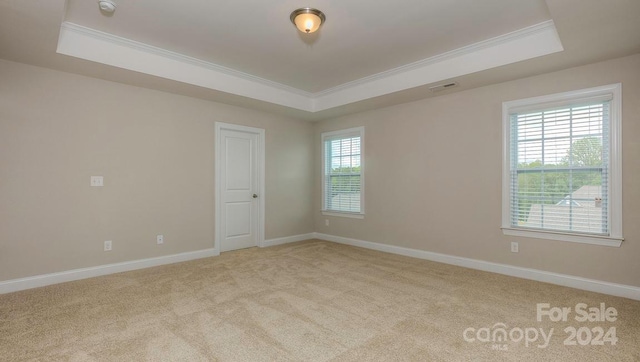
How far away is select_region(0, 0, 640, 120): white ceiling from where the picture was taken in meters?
2.76

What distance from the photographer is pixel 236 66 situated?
432 centimetres

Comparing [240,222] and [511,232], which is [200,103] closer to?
[240,222]

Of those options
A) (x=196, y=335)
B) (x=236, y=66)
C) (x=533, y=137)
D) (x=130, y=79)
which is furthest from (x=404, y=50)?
(x=196, y=335)

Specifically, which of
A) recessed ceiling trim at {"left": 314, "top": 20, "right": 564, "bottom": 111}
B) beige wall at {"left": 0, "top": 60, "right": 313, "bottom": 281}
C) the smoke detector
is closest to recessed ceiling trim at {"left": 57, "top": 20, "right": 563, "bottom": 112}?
recessed ceiling trim at {"left": 314, "top": 20, "right": 564, "bottom": 111}

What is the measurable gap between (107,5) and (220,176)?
279 centimetres

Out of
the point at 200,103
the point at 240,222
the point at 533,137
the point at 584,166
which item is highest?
the point at 200,103

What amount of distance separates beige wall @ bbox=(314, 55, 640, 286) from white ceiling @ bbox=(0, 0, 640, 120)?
27 centimetres

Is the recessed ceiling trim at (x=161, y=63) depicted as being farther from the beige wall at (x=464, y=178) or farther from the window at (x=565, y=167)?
the window at (x=565, y=167)

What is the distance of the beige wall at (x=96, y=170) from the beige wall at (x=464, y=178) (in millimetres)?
2662

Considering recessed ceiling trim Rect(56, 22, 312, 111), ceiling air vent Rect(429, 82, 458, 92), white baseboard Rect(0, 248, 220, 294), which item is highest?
recessed ceiling trim Rect(56, 22, 312, 111)

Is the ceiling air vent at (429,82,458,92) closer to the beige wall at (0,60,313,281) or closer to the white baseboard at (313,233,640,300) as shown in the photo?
the white baseboard at (313,233,640,300)

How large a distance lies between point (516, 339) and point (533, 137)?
2.54m

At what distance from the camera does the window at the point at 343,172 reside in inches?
226

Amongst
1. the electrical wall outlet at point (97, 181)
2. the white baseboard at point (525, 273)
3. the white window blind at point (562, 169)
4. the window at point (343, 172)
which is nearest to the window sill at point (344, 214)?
the window at point (343, 172)
